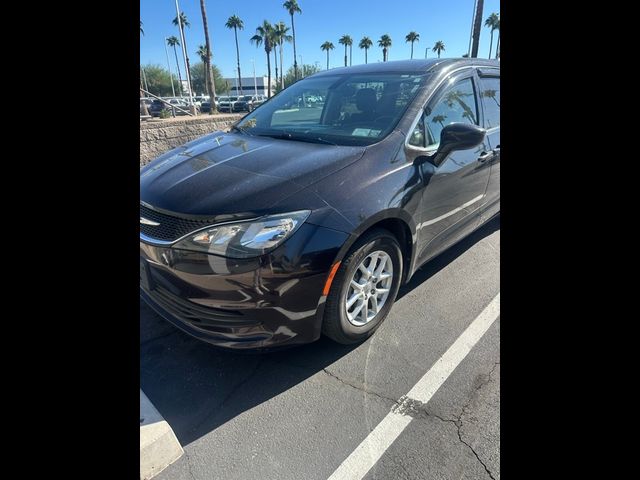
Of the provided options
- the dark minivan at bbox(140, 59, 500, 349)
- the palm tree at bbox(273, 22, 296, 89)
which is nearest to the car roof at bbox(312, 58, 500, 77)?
the dark minivan at bbox(140, 59, 500, 349)

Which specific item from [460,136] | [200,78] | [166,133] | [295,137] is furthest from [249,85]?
[460,136]

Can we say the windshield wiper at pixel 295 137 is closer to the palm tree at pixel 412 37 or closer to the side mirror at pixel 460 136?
the side mirror at pixel 460 136

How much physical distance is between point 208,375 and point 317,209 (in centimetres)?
119

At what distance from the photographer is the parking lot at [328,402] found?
5.81 ft

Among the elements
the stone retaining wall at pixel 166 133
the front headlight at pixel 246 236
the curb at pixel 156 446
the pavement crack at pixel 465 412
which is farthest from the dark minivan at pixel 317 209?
the stone retaining wall at pixel 166 133

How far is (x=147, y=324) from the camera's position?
2768mm

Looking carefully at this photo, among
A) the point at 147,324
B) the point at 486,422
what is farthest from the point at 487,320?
the point at 147,324

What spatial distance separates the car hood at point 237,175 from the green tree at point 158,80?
2390 inches

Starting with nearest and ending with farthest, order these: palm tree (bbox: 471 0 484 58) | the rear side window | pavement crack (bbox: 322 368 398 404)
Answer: pavement crack (bbox: 322 368 398 404), the rear side window, palm tree (bbox: 471 0 484 58)

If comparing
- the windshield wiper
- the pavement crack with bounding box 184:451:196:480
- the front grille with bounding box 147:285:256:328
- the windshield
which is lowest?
the pavement crack with bounding box 184:451:196:480

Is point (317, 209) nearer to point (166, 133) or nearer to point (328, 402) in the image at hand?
point (328, 402)

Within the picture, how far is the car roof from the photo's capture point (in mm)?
3047

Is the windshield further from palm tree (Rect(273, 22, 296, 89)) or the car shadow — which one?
palm tree (Rect(273, 22, 296, 89))
